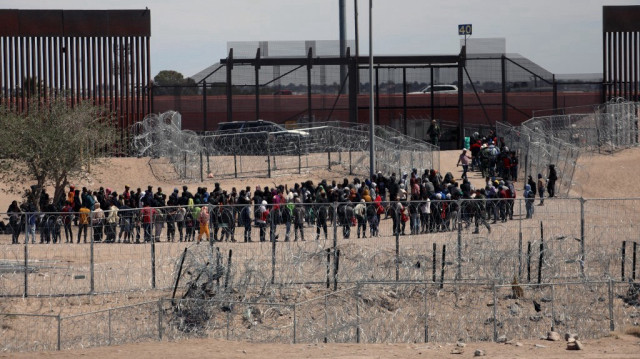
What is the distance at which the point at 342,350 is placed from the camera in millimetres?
14375

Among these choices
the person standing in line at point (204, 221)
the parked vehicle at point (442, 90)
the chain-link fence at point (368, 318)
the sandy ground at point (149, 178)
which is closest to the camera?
the chain-link fence at point (368, 318)

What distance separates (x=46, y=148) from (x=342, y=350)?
59.4 feet

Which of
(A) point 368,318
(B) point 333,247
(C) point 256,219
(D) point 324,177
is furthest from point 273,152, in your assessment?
(A) point 368,318

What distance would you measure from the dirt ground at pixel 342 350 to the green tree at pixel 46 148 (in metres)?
15.6

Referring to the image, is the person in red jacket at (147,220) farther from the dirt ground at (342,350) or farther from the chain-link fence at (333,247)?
the dirt ground at (342,350)

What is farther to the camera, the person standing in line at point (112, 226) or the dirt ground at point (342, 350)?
the person standing in line at point (112, 226)

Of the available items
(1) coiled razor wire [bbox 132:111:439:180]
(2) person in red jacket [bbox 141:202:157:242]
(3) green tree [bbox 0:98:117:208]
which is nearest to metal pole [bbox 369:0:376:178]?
(1) coiled razor wire [bbox 132:111:439:180]

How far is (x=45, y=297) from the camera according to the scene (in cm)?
1784

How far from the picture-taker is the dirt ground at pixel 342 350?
1397 cm

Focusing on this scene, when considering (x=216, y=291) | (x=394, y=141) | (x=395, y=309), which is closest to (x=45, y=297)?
(x=216, y=291)

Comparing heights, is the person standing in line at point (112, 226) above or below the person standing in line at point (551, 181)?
below

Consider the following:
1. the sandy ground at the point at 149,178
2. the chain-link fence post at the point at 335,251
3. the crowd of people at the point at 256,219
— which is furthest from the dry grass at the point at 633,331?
the sandy ground at the point at 149,178

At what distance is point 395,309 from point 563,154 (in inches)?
469

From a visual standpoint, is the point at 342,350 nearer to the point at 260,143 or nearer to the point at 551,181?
the point at 551,181
